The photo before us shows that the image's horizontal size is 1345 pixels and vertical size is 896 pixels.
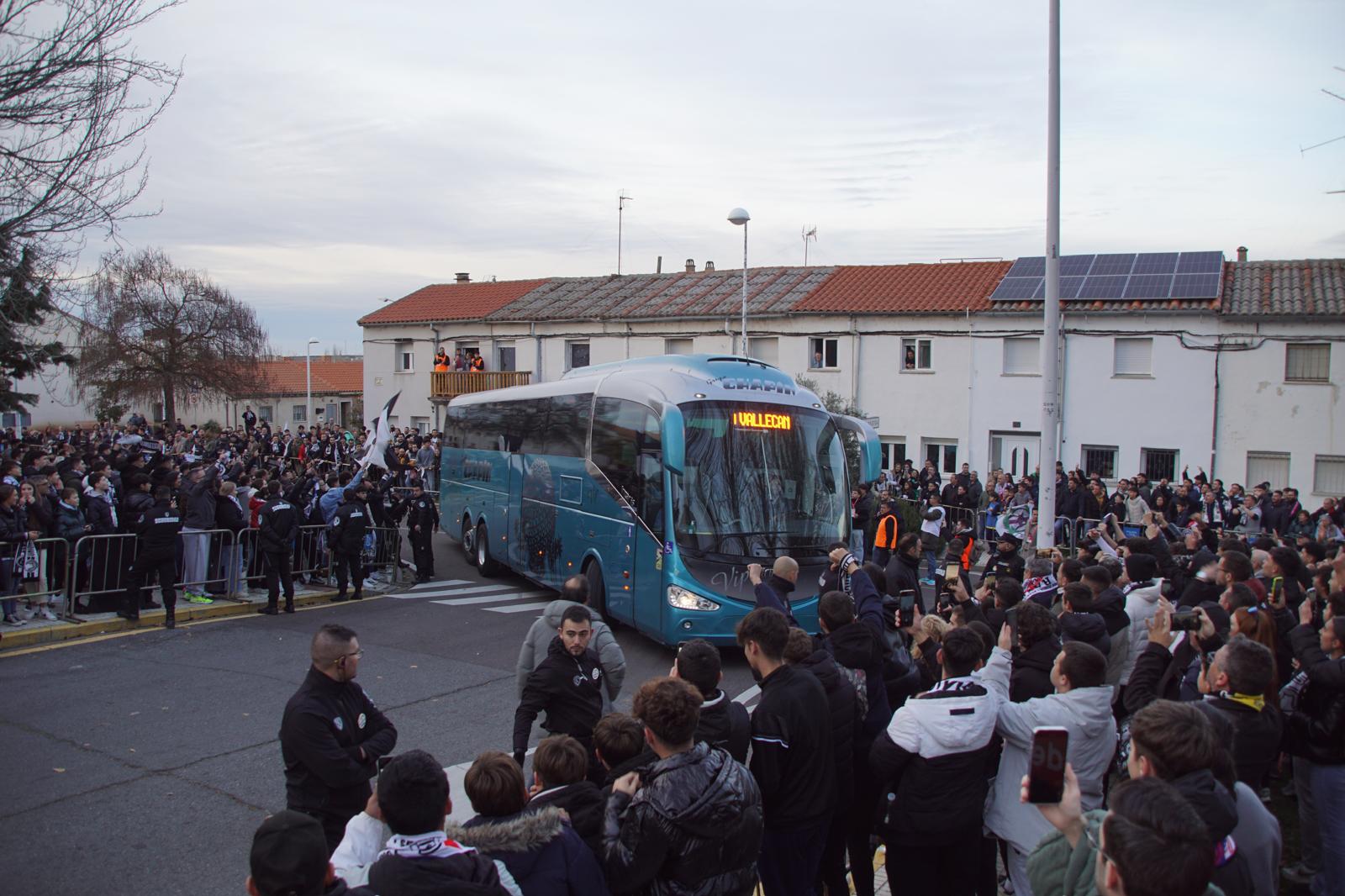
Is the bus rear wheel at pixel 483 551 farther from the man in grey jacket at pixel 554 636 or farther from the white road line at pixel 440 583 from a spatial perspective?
the man in grey jacket at pixel 554 636

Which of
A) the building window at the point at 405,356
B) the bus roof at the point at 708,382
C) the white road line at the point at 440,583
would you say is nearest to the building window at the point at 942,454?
the white road line at the point at 440,583

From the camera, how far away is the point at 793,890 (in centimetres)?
471

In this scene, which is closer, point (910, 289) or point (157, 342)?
point (910, 289)

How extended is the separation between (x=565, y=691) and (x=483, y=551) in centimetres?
1330

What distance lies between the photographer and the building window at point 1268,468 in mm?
24656

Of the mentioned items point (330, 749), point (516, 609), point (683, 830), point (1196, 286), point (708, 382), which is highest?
point (1196, 286)

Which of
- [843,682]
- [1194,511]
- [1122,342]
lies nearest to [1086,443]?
[1122,342]

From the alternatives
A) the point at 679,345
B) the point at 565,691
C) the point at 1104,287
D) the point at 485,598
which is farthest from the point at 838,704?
the point at 679,345

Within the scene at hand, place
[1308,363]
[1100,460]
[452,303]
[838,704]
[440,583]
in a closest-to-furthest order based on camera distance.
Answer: [838,704] → [440,583] → [1308,363] → [1100,460] → [452,303]

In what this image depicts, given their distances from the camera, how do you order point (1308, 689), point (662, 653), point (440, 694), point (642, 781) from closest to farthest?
1. point (642, 781)
2. point (1308, 689)
3. point (440, 694)
4. point (662, 653)

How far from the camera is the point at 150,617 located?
12.7 meters

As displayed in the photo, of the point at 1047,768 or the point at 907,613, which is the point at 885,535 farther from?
the point at 1047,768

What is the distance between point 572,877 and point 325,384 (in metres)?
70.2

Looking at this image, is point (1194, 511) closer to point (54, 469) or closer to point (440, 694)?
point (440, 694)
